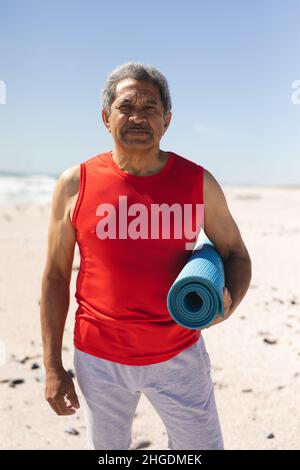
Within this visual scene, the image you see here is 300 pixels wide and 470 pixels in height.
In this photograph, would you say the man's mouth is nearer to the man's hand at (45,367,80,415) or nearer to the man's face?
the man's face

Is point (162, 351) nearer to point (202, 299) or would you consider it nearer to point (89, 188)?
point (202, 299)

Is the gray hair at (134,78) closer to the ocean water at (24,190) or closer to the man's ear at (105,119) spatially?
the man's ear at (105,119)

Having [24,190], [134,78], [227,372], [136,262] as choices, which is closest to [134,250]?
[136,262]

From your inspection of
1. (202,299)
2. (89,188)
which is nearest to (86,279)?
(89,188)

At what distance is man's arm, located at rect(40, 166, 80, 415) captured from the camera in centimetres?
269

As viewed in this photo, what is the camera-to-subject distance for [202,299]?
232 centimetres

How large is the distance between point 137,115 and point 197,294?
898 mm

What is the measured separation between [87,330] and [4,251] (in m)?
8.79

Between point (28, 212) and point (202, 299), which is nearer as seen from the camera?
point (202, 299)

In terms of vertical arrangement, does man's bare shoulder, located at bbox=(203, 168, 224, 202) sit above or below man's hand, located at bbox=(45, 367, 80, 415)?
above

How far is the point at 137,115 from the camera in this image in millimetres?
2525

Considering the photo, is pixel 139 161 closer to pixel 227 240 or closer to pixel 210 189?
pixel 210 189

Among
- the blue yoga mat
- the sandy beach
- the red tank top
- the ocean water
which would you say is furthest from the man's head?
the ocean water
